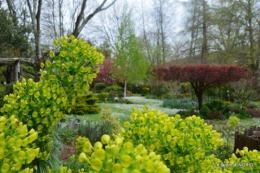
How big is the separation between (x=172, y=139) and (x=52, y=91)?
31.1 inches

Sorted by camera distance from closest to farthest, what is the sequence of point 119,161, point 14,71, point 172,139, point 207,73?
point 119,161, point 172,139, point 14,71, point 207,73

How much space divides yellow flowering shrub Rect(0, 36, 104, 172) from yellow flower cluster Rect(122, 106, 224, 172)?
56 cm

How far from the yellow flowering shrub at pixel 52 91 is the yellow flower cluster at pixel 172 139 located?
558 mm

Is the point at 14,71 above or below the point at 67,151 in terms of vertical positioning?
above

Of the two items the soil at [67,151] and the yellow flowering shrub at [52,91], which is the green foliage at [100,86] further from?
the yellow flowering shrub at [52,91]

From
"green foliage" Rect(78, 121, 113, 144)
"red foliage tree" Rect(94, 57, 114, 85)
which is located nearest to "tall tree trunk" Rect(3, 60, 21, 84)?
"green foliage" Rect(78, 121, 113, 144)

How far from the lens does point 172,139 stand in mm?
1229

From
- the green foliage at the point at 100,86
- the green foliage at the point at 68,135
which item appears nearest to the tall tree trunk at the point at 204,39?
the green foliage at the point at 100,86

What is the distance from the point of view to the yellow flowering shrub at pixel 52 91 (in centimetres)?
162

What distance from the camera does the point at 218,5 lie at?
22.4m

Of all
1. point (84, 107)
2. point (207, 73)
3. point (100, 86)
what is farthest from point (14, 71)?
point (100, 86)

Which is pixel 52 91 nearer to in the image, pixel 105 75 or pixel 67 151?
pixel 67 151

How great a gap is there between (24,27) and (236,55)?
605 inches

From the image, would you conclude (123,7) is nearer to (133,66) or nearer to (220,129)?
(133,66)
